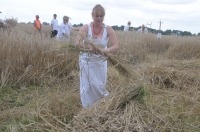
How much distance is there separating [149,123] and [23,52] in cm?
334

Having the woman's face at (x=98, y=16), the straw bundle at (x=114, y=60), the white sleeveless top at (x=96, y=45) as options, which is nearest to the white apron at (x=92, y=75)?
Answer: the white sleeveless top at (x=96, y=45)

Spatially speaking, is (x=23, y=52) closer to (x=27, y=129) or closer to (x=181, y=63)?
(x=27, y=129)

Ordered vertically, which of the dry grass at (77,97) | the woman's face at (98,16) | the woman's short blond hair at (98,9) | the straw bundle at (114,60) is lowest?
the dry grass at (77,97)

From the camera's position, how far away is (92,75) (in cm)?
432

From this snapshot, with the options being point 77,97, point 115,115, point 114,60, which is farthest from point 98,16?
point 115,115

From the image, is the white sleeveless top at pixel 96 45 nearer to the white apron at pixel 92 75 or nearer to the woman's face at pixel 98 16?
the white apron at pixel 92 75

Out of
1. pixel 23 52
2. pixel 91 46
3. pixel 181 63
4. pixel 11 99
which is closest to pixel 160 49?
pixel 181 63

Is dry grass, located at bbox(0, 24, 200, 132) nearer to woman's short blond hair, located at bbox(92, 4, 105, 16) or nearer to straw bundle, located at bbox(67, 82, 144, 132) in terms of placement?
straw bundle, located at bbox(67, 82, 144, 132)

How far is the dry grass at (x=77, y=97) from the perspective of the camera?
11.1 feet

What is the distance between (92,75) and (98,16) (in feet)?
2.37

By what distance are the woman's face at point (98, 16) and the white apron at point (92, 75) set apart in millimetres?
116

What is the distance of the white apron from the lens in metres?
4.17

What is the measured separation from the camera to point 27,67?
570cm

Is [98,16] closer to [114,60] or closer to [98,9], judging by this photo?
[98,9]
